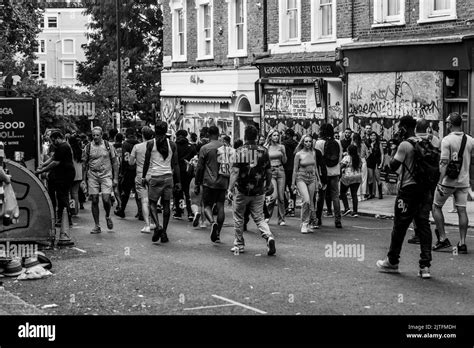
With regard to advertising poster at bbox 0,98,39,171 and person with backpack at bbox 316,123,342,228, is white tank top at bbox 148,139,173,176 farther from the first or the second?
person with backpack at bbox 316,123,342,228

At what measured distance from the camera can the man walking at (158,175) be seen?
15.9 metres

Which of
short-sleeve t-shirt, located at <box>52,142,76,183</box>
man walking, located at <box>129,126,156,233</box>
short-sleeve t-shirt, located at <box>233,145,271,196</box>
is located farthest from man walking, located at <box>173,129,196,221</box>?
short-sleeve t-shirt, located at <box>233,145,271,196</box>

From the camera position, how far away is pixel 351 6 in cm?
2808

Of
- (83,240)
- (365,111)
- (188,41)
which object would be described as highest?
(188,41)

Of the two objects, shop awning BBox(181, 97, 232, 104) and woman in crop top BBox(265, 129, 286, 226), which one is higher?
shop awning BBox(181, 97, 232, 104)

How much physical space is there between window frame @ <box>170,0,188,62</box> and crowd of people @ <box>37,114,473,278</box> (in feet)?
62.3

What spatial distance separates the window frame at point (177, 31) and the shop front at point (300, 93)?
26.5 feet

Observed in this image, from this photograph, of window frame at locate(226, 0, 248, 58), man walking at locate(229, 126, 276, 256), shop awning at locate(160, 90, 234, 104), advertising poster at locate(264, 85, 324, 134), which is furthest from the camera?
shop awning at locate(160, 90, 234, 104)

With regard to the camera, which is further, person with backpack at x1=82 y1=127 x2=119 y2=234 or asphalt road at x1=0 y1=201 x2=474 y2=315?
person with backpack at x1=82 y1=127 x2=119 y2=234

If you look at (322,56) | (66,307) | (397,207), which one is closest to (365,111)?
(322,56)

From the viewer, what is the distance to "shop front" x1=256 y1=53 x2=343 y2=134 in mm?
29172

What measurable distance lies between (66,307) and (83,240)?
5.82 metres

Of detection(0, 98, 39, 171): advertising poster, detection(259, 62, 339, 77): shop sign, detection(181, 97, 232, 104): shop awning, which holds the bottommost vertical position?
detection(0, 98, 39, 171): advertising poster
